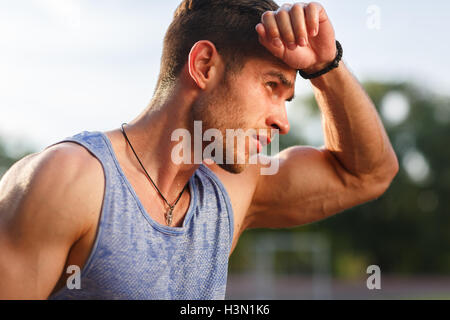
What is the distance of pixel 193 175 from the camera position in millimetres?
2598

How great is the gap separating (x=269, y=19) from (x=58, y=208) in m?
1.10

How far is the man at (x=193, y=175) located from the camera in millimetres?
1876

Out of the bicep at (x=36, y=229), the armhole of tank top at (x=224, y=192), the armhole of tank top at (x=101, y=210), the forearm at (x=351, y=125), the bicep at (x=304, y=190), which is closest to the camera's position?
the bicep at (x=36, y=229)

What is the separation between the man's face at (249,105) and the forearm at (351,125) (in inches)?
14.1

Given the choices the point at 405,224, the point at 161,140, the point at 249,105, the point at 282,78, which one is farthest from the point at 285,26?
the point at 405,224

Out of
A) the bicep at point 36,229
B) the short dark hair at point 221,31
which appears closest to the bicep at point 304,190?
the short dark hair at point 221,31

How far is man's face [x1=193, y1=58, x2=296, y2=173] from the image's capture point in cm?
232

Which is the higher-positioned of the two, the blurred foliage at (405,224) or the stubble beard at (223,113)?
the blurred foliage at (405,224)

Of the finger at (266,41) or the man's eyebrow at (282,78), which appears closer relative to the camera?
the finger at (266,41)

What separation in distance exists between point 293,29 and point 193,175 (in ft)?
2.82

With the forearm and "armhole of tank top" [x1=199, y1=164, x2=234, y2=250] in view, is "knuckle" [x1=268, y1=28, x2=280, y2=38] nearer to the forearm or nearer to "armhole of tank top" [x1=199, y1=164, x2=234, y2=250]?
the forearm

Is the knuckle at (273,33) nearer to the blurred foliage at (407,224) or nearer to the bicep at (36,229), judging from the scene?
the bicep at (36,229)

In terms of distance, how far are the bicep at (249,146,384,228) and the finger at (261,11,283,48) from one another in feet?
2.90
